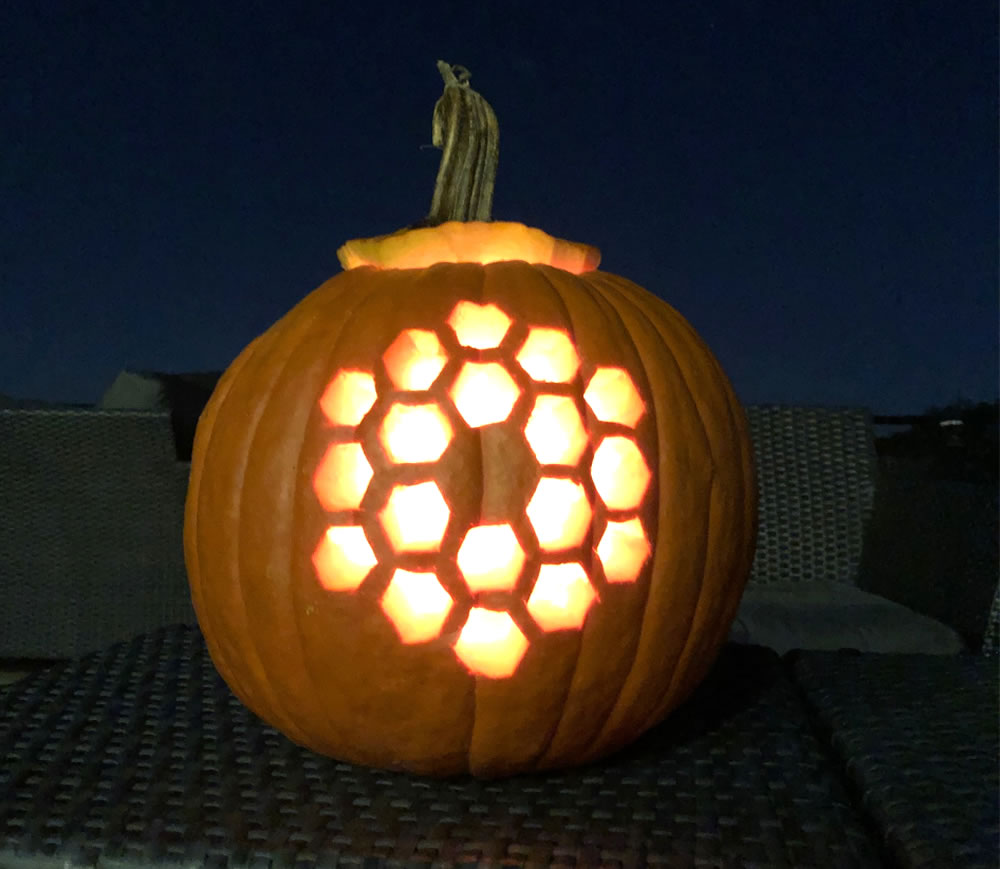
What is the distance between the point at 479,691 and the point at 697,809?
17 cm

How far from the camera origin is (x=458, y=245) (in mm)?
667

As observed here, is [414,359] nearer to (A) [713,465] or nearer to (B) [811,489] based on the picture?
(A) [713,465]

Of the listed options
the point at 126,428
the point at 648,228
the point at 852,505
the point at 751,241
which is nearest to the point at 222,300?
the point at 126,428

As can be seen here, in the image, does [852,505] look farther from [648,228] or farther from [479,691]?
[648,228]

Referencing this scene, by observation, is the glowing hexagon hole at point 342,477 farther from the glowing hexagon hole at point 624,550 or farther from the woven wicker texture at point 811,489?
the woven wicker texture at point 811,489

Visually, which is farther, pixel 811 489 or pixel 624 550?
pixel 811 489

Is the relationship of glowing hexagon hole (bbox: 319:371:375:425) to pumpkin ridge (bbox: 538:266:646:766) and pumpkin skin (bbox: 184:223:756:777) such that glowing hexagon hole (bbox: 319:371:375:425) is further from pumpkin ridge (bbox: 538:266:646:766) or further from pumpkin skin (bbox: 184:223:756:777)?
pumpkin ridge (bbox: 538:266:646:766)

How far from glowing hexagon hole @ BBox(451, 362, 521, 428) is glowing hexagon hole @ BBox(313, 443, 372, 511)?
0.27 feet

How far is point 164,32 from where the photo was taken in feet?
8.15

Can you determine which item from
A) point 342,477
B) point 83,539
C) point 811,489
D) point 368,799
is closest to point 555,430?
point 342,477

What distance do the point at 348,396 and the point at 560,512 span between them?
7.1 inches

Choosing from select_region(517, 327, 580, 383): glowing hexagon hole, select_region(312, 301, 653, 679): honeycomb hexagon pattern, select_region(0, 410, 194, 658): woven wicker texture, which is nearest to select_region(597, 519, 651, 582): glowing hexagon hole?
select_region(312, 301, 653, 679): honeycomb hexagon pattern

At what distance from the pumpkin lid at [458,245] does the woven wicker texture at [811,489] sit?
2.71 ft

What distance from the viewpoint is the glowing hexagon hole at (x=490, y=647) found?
57 cm
